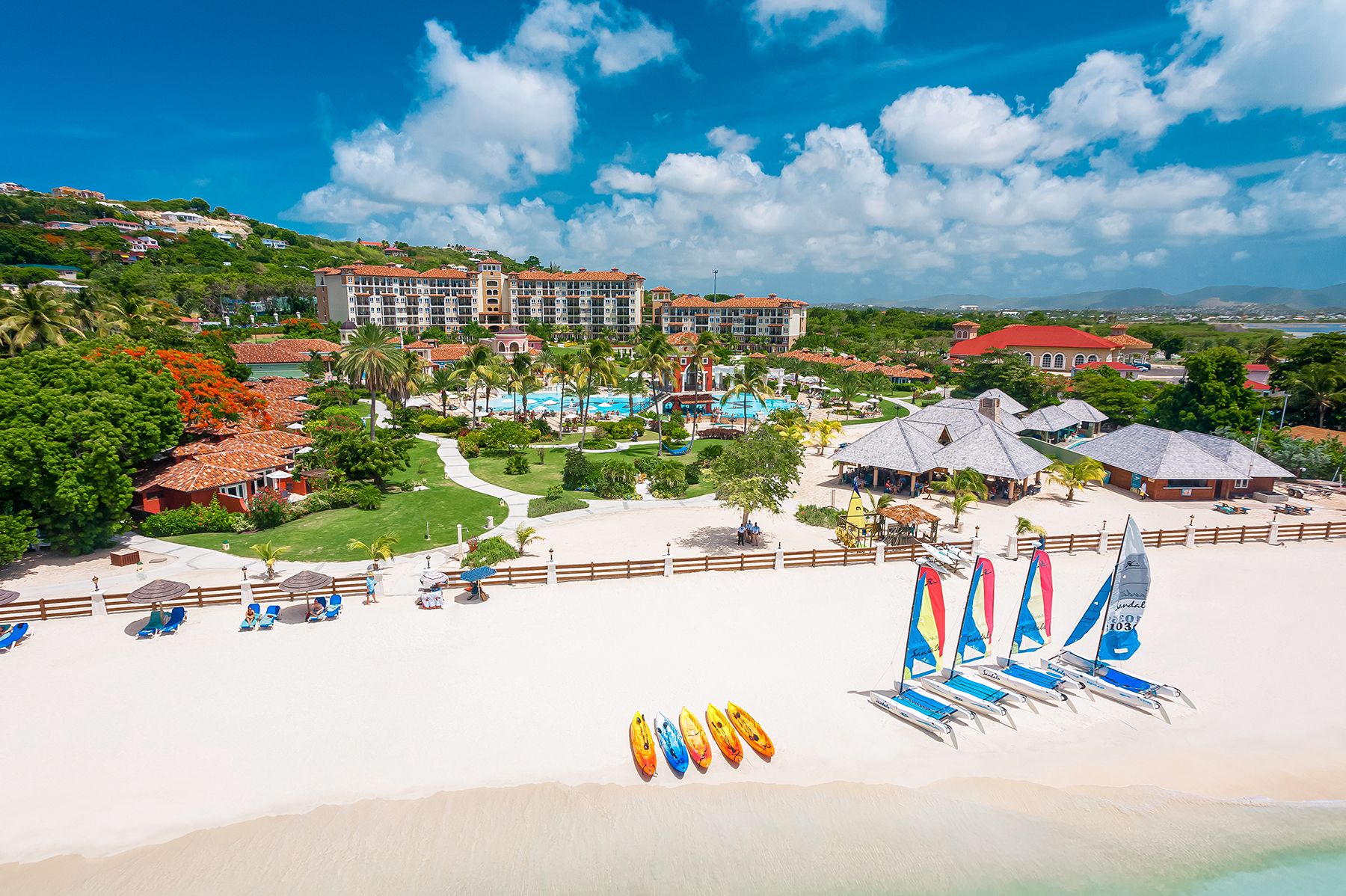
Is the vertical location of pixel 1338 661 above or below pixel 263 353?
below

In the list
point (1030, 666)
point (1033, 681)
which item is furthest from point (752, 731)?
point (1030, 666)

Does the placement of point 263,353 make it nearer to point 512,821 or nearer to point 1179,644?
point 512,821

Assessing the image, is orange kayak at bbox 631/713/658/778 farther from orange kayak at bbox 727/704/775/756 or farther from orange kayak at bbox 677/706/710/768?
orange kayak at bbox 727/704/775/756

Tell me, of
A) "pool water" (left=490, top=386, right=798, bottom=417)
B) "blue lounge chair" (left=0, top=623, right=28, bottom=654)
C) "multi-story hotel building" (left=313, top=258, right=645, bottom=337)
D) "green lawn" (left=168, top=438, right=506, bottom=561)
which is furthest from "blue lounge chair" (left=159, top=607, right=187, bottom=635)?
"multi-story hotel building" (left=313, top=258, right=645, bottom=337)

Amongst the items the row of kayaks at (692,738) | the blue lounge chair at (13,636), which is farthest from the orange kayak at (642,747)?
the blue lounge chair at (13,636)

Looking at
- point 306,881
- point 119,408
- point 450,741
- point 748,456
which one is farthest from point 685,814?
point 119,408
